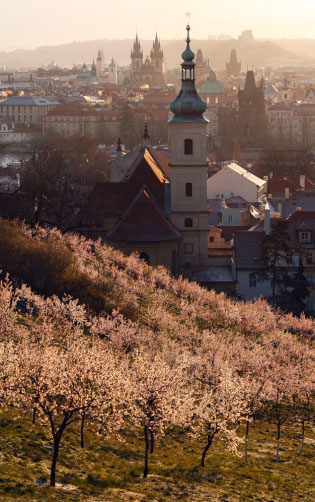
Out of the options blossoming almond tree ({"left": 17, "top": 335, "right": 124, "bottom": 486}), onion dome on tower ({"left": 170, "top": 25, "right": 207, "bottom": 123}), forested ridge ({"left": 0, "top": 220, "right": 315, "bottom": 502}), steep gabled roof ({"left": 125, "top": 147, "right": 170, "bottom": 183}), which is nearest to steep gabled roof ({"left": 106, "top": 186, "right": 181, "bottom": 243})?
steep gabled roof ({"left": 125, "top": 147, "right": 170, "bottom": 183})

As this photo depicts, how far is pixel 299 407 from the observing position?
28.7 m

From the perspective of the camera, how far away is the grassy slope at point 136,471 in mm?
20844

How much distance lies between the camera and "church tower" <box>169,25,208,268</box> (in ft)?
174

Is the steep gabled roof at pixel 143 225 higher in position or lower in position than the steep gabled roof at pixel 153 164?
lower

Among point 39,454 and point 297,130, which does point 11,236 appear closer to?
point 39,454

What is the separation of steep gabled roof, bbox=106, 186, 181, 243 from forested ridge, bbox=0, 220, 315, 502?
48.8 ft

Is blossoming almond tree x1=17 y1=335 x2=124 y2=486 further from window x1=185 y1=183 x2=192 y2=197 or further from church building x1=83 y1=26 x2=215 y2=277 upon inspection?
window x1=185 y1=183 x2=192 y2=197

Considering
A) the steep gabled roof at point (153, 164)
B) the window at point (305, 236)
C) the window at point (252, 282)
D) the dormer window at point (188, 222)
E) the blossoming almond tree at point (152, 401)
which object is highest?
the steep gabled roof at point (153, 164)

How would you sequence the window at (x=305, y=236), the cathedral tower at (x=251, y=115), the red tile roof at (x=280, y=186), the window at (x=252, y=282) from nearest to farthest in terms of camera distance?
1. the window at (x=252, y=282)
2. the window at (x=305, y=236)
3. the red tile roof at (x=280, y=186)
4. the cathedral tower at (x=251, y=115)

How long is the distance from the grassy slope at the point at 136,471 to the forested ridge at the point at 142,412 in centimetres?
4

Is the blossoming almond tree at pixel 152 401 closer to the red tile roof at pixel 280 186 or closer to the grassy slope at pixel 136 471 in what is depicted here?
the grassy slope at pixel 136 471

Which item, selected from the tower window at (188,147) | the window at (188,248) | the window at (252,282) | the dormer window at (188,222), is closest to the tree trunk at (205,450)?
the window at (252,282)

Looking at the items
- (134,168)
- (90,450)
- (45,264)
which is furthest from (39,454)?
(134,168)

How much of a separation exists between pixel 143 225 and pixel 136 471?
97.2 feet
